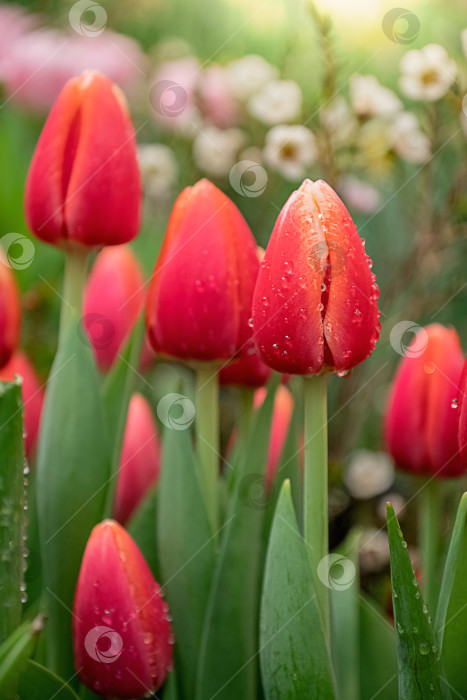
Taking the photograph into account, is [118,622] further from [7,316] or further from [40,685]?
[7,316]

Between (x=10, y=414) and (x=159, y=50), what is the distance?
1243mm

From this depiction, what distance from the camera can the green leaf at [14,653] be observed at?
375mm

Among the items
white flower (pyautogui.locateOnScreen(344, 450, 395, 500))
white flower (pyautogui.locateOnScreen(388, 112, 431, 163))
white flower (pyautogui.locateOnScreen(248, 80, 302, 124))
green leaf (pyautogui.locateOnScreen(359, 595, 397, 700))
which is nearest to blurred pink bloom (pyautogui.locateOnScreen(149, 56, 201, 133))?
white flower (pyautogui.locateOnScreen(248, 80, 302, 124))

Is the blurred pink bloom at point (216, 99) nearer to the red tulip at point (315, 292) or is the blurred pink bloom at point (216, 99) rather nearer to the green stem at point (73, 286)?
the green stem at point (73, 286)

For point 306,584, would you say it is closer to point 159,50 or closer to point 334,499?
point 334,499

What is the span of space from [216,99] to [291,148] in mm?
261

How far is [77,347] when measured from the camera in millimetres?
579

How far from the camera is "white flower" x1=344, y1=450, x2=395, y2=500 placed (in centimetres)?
106

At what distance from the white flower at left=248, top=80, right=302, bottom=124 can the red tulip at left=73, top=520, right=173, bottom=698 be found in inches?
22.6

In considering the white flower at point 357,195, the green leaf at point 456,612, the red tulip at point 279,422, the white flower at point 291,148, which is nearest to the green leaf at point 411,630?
the green leaf at point 456,612

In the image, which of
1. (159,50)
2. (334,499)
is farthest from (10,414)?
(159,50)

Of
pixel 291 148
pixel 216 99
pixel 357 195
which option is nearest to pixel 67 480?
pixel 291 148

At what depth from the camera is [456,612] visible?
45 centimetres

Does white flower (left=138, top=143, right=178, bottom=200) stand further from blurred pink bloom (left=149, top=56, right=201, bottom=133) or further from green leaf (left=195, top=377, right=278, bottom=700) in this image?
green leaf (left=195, top=377, right=278, bottom=700)
